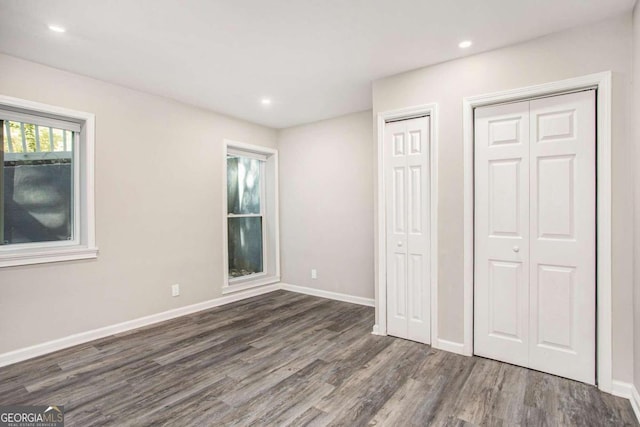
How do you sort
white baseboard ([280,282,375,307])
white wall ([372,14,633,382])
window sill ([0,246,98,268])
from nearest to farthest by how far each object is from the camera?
1. white wall ([372,14,633,382])
2. window sill ([0,246,98,268])
3. white baseboard ([280,282,375,307])

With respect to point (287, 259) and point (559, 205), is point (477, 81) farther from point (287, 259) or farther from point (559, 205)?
point (287, 259)

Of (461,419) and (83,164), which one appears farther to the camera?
(83,164)

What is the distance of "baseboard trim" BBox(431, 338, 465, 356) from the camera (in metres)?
2.83

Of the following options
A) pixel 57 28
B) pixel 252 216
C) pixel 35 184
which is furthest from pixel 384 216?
pixel 35 184

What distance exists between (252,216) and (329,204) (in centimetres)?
130

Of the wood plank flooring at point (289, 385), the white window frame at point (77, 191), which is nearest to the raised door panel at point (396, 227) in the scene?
the wood plank flooring at point (289, 385)

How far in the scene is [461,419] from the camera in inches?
77.2

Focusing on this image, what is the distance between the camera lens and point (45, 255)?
2.87 meters

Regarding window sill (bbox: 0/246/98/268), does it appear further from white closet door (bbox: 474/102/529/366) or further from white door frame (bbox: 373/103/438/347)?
white closet door (bbox: 474/102/529/366)

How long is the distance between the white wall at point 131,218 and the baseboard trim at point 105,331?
0.19 feet

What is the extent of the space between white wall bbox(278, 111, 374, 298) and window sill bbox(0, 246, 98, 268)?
265 cm

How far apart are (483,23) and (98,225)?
3.71 metres

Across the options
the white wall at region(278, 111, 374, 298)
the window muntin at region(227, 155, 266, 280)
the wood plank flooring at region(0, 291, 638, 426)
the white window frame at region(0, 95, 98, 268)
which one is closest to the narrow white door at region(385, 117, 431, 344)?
the wood plank flooring at region(0, 291, 638, 426)

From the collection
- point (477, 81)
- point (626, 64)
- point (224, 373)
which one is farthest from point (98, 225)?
point (626, 64)
